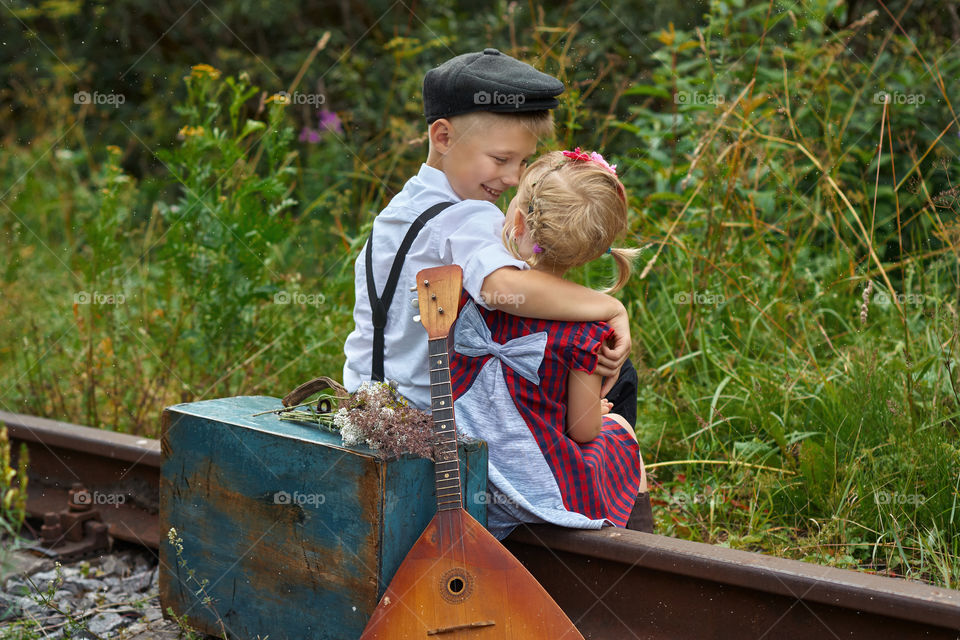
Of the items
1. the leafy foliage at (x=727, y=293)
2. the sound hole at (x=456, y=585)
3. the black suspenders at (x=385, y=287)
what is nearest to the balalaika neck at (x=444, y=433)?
the sound hole at (x=456, y=585)

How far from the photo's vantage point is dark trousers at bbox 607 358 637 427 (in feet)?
10.7

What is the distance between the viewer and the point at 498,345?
9.09 ft

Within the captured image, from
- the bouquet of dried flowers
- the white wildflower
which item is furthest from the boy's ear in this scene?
the white wildflower

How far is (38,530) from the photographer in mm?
4145

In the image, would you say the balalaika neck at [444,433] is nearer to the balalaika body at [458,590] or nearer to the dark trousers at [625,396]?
the balalaika body at [458,590]

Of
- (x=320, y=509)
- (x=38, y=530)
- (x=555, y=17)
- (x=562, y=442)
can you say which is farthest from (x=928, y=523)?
(x=555, y=17)

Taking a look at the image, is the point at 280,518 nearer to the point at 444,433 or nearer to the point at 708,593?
the point at 444,433

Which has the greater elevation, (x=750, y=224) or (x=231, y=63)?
(x=231, y=63)

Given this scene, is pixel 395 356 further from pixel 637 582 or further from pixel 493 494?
pixel 637 582

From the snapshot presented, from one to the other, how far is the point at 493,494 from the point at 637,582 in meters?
0.49

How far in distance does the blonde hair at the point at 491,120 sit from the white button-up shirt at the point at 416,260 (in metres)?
0.17

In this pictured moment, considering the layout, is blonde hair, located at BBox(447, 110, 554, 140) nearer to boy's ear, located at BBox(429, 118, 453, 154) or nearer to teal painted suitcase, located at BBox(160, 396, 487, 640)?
boy's ear, located at BBox(429, 118, 453, 154)

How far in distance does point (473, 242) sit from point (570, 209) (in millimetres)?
310

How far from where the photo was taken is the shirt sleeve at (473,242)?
8.76ft
